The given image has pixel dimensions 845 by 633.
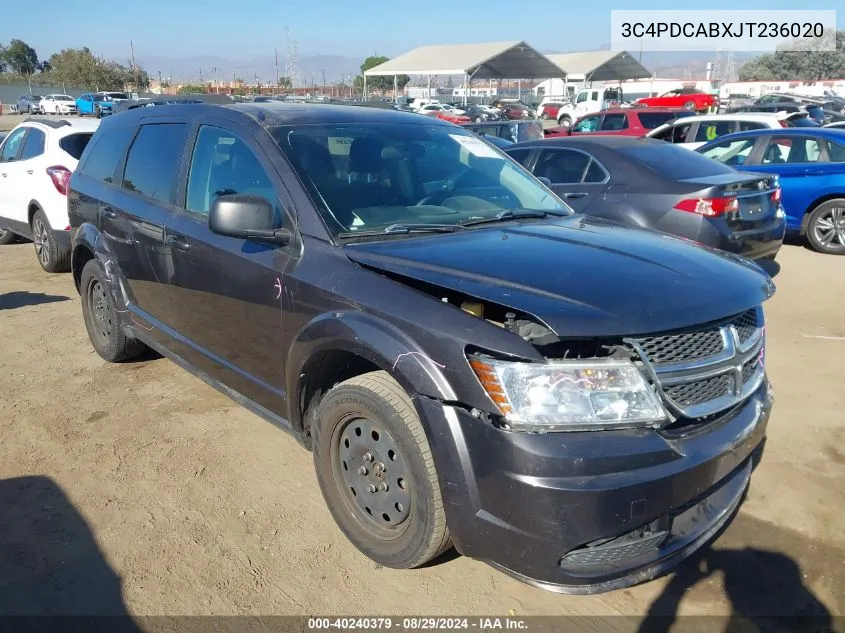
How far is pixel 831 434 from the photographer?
4.24 meters

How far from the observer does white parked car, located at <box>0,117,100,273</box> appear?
7891mm

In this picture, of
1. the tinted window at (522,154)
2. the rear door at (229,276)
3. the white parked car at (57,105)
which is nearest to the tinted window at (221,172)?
the rear door at (229,276)

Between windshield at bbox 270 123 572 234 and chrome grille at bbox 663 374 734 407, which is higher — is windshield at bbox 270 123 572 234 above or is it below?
above

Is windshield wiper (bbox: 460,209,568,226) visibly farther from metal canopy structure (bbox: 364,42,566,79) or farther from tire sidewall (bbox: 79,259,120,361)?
metal canopy structure (bbox: 364,42,566,79)

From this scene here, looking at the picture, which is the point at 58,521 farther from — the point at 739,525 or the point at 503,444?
the point at 739,525

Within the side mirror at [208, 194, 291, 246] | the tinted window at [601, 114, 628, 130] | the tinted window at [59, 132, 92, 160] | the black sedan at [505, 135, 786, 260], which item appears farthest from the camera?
the tinted window at [601, 114, 628, 130]

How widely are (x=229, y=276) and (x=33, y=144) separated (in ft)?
21.4

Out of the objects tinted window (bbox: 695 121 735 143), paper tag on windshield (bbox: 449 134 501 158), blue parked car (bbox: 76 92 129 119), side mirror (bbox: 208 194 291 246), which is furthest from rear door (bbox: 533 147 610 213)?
blue parked car (bbox: 76 92 129 119)

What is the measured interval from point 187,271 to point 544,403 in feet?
7.72

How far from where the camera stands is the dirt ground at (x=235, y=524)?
2.86 m

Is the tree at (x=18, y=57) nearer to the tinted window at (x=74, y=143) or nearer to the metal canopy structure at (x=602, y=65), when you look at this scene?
the metal canopy structure at (x=602, y=65)

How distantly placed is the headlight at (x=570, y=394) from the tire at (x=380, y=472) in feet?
1.30

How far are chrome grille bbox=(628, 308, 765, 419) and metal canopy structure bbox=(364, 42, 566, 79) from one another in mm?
43348

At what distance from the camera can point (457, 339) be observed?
246cm
